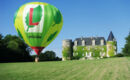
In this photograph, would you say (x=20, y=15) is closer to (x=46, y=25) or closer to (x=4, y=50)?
(x=46, y=25)

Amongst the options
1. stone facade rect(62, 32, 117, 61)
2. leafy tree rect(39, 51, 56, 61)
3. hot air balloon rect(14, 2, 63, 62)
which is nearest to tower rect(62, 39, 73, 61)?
stone facade rect(62, 32, 117, 61)

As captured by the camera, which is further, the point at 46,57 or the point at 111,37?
the point at 46,57

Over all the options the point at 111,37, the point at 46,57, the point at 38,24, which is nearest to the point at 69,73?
the point at 38,24

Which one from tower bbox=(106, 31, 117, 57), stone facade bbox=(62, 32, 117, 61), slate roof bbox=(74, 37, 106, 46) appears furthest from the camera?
slate roof bbox=(74, 37, 106, 46)

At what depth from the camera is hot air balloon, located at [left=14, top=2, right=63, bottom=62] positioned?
69.8 feet

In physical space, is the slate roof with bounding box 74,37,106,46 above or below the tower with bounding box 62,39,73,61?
above

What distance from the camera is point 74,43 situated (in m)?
69.4

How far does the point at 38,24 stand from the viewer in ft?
69.7

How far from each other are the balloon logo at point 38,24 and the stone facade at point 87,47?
43.6m

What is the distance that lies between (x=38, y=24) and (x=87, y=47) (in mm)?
47698

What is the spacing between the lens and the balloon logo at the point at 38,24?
21281mm

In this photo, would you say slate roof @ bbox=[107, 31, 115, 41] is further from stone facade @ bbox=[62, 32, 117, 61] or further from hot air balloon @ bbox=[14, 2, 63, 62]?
hot air balloon @ bbox=[14, 2, 63, 62]

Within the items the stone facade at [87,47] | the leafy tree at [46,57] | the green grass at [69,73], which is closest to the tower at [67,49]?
the stone facade at [87,47]

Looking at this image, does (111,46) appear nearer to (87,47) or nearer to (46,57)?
(87,47)
